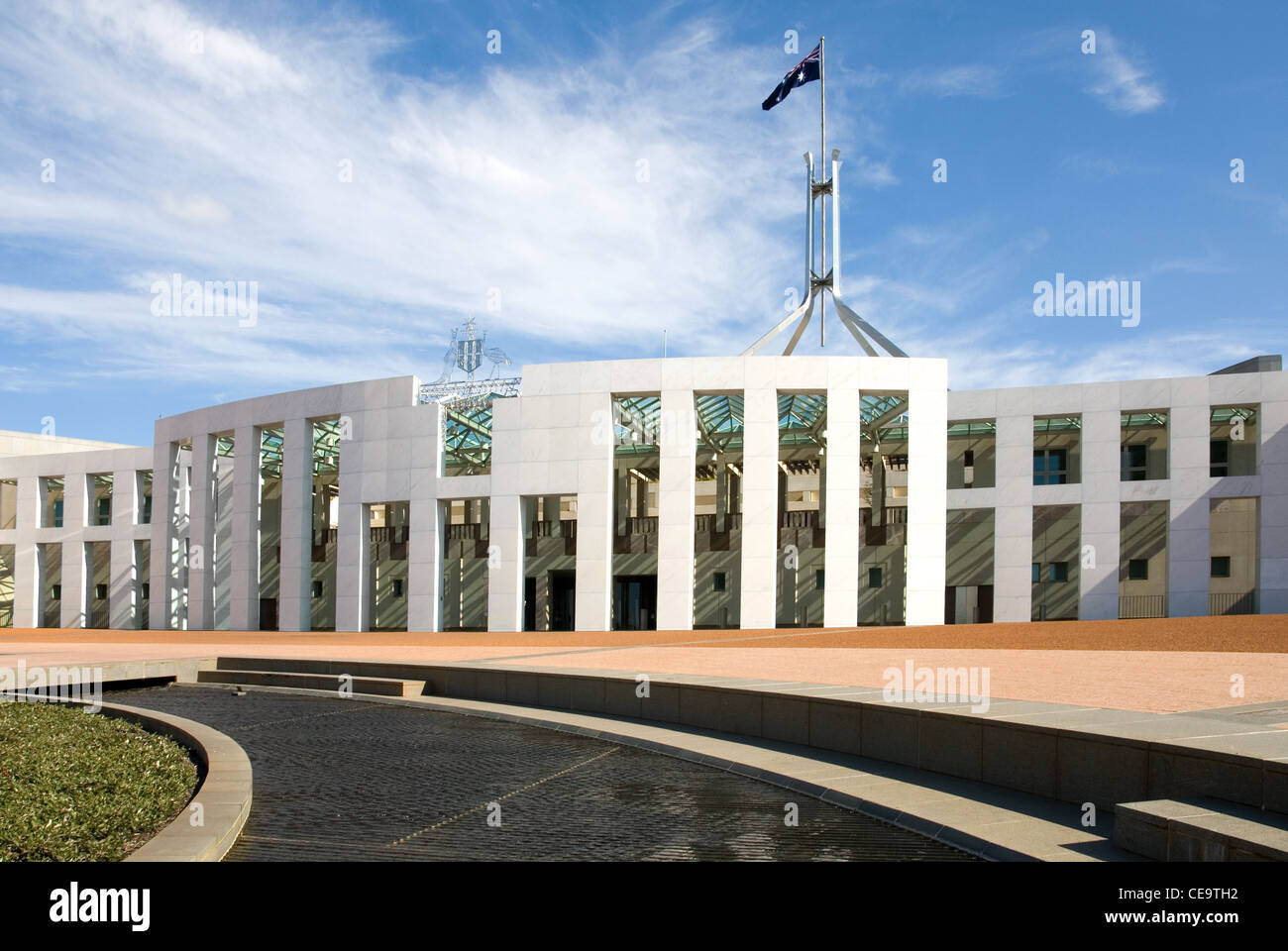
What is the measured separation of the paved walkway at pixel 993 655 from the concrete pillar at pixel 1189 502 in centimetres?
1357

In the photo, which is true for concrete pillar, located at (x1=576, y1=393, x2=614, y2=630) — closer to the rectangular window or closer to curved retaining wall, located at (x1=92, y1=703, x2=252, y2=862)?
the rectangular window

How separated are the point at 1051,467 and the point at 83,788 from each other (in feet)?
156

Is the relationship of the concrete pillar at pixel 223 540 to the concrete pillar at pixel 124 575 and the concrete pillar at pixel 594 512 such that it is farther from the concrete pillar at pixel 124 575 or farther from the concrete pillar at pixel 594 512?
the concrete pillar at pixel 594 512

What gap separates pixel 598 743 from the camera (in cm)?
1191

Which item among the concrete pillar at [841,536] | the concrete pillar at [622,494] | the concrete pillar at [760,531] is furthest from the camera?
the concrete pillar at [622,494]

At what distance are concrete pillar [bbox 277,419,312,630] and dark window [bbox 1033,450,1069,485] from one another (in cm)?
3430

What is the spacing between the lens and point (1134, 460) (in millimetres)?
48219

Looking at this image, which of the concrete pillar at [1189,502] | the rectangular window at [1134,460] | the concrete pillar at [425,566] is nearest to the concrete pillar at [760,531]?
the concrete pillar at [425,566]

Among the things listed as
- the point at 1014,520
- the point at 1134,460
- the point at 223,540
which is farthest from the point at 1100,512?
the point at 223,540

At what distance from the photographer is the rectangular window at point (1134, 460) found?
47875mm

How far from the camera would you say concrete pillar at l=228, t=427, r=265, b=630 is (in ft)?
153

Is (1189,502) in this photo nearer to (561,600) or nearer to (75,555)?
(561,600)

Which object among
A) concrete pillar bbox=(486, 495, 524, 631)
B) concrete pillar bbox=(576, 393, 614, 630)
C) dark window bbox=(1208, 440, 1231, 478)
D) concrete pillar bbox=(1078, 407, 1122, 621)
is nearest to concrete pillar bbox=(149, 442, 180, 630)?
concrete pillar bbox=(486, 495, 524, 631)
